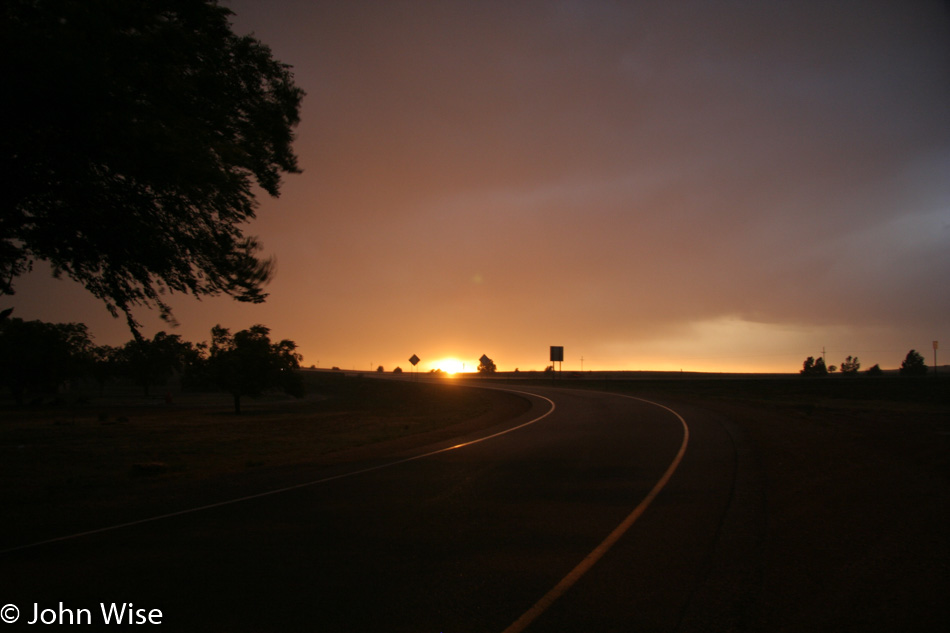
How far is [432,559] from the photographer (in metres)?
5.94

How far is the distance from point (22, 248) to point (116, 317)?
104 inches

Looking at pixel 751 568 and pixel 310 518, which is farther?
pixel 310 518

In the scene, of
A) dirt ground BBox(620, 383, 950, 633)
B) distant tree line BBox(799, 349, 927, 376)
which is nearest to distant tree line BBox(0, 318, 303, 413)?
dirt ground BBox(620, 383, 950, 633)

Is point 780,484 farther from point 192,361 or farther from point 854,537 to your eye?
point 192,361

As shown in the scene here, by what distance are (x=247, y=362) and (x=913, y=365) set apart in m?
130

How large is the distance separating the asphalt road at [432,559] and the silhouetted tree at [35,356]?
153 ft

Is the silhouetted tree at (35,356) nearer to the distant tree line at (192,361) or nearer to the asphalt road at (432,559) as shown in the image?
the distant tree line at (192,361)

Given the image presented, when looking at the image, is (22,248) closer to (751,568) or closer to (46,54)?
(46,54)

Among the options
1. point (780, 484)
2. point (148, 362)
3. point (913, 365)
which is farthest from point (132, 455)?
point (913, 365)

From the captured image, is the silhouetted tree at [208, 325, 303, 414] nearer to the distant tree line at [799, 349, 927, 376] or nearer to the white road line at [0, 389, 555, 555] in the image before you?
the white road line at [0, 389, 555, 555]

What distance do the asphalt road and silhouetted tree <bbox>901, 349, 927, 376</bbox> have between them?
122m

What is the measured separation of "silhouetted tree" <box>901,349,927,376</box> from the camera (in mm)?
105750

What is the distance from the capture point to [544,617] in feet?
14.6

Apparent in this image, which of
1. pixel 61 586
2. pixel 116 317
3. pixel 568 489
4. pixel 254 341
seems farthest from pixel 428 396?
pixel 61 586
